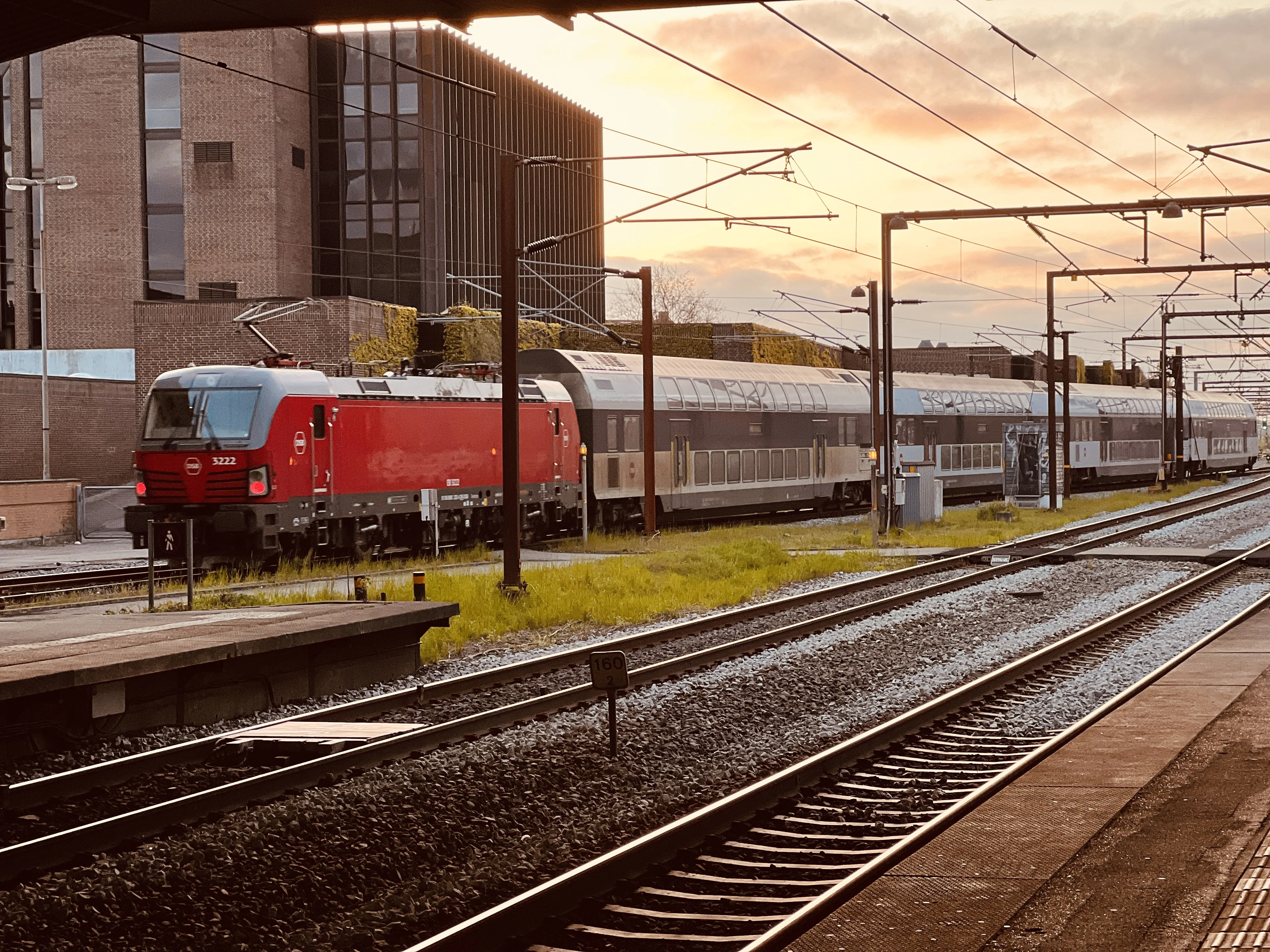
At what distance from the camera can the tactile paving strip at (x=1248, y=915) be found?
225 inches

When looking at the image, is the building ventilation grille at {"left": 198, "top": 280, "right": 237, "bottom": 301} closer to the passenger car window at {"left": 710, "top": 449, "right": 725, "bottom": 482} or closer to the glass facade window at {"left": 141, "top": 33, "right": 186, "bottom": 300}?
the glass facade window at {"left": 141, "top": 33, "right": 186, "bottom": 300}

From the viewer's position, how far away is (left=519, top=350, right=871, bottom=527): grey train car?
112ft

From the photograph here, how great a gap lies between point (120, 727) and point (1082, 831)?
7.51 metres

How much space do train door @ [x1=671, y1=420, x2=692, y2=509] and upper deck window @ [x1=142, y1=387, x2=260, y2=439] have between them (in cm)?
1368

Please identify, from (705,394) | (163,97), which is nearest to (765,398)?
(705,394)

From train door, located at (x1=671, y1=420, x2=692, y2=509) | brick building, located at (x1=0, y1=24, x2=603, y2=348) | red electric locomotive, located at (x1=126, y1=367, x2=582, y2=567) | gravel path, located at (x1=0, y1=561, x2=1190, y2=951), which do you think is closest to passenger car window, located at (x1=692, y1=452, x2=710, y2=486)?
train door, located at (x1=671, y1=420, x2=692, y2=509)

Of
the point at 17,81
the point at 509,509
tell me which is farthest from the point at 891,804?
the point at 17,81

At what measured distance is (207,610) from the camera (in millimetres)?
16141

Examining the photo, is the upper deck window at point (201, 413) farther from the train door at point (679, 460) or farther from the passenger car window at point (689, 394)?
the passenger car window at point (689, 394)

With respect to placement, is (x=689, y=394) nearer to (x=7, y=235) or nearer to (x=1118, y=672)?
(x=1118, y=672)

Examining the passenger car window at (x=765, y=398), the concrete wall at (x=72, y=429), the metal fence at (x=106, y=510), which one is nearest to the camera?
the metal fence at (x=106, y=510)

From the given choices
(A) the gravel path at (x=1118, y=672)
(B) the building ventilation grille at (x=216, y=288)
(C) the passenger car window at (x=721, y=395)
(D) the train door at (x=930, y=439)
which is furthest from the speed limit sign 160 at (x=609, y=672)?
(B) the building ventilation grille at (x=216, y=288)

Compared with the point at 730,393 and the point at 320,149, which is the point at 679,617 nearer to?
the point at 730,393

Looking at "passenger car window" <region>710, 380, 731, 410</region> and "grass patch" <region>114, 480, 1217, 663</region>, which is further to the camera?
"passenger car window" <region>710, 380, 731, 410</region>
